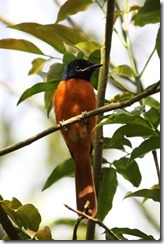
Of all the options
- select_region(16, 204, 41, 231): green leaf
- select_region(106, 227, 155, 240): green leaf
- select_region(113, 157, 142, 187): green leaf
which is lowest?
select_region(106, 227, 155, 240): green leaf

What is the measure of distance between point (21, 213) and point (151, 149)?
53 centimetres

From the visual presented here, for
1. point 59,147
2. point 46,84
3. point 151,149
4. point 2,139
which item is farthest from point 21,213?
point 59,147

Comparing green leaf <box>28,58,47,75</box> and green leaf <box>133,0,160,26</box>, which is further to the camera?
green leaf <box>28,58,47,75</box>

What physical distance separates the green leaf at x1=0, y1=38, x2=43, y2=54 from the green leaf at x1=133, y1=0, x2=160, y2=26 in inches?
20.5

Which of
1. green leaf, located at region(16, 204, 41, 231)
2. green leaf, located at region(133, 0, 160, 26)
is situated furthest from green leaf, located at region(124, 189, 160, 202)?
green leaf, located at region(133, 0, 160, 26)

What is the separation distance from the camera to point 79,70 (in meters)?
3.27

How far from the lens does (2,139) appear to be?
13.2ft

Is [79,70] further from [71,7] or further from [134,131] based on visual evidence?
[134,131]

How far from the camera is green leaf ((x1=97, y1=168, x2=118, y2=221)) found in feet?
8.06

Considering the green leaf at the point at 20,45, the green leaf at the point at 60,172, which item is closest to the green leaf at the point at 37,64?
the green leaf at the point at 20,45

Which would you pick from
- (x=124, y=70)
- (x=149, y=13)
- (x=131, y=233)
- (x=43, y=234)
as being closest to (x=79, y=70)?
(x=124, y=70)

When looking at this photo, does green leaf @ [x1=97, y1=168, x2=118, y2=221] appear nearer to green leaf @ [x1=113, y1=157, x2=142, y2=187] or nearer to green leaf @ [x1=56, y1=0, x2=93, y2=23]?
green leaf @ [x1=113, y1=157, x2=142, y2=187]

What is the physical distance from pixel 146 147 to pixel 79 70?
1228 mm

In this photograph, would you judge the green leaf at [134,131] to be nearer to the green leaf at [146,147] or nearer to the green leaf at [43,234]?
the green leaf at [146,147]
